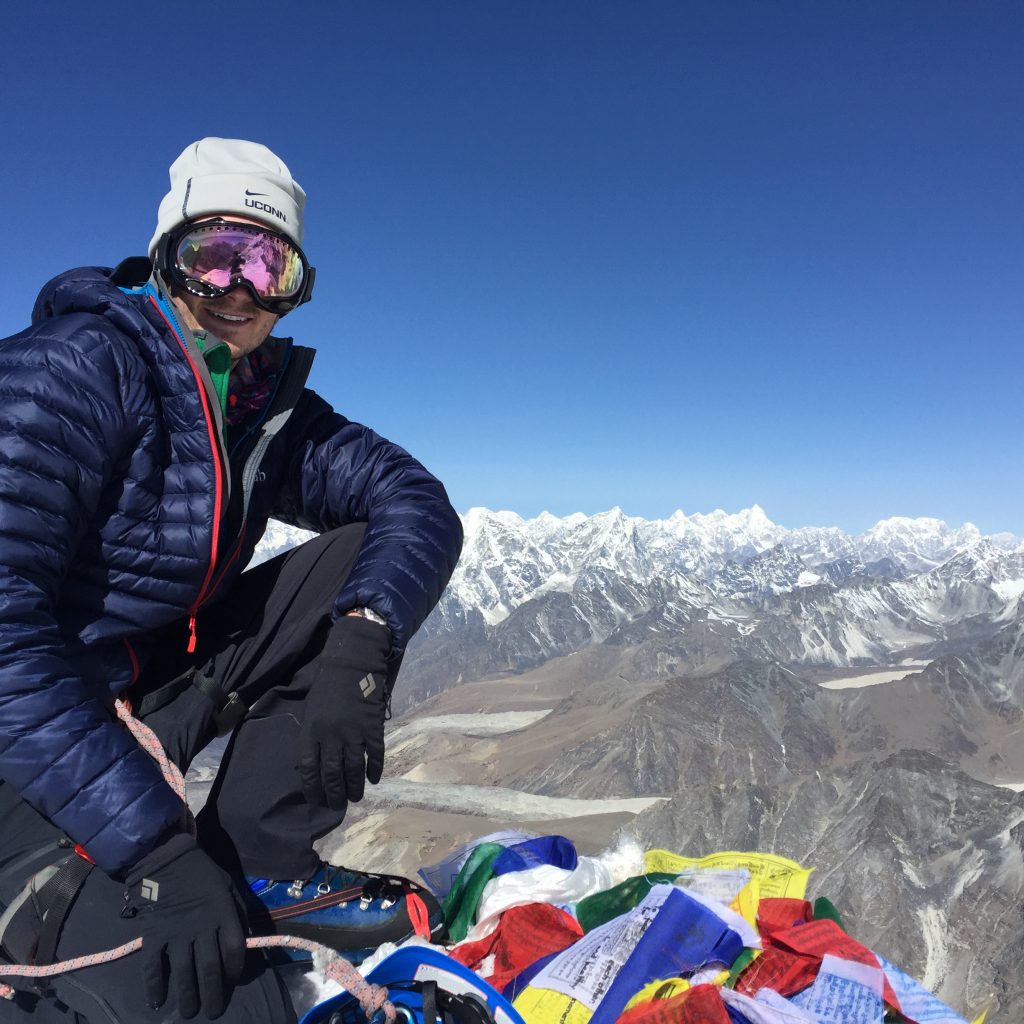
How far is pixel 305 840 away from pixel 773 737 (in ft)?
300

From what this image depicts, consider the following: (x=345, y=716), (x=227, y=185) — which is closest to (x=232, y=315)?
(x=227, y=185)

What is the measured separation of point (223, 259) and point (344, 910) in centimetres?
317

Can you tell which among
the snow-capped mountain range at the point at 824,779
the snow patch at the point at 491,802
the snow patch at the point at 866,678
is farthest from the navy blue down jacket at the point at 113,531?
the snow patch at the point at 866,678

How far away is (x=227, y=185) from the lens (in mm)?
3365

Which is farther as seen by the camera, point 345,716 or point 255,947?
point 345,716

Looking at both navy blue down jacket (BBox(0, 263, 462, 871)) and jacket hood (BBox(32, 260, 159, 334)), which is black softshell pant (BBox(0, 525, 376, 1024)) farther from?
jacket hood (BBox(32, 260, 159, 334))

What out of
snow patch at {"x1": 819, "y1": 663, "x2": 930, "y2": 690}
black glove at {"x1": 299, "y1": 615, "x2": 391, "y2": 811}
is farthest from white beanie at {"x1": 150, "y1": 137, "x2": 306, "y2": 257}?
snow patch at {"x1": 819, "y1": 663, "x2": 930, "y2": 690}

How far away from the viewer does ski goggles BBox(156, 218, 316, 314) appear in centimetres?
339

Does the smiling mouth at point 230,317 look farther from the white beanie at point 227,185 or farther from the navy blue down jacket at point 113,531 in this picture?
the white beanie at point 227,185

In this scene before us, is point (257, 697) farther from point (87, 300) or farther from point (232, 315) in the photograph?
point (87, 300)

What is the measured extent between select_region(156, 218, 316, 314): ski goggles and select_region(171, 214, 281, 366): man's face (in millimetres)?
34

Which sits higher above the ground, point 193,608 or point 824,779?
point 193,608

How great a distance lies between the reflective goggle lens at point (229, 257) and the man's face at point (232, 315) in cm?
5

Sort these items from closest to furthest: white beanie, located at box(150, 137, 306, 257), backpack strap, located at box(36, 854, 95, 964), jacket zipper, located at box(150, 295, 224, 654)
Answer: backpack strap, located at box(36, 854, 95, 964) → jacket zipper, located at box(150, 295, 224, 654) → white beanie, located at box(150, 137, 306, 257)
